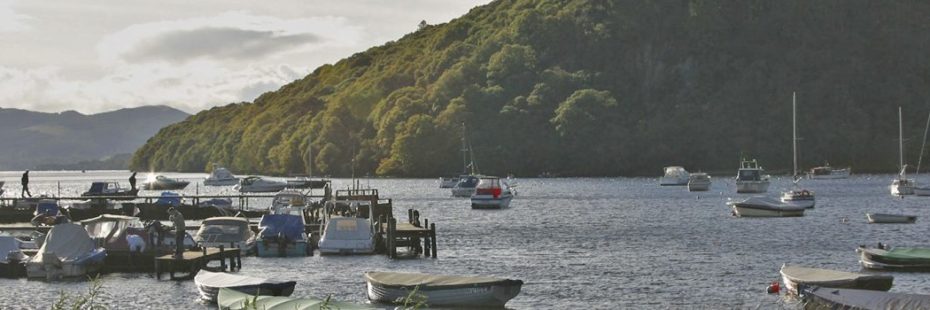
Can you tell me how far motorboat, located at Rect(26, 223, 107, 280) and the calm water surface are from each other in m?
1.10

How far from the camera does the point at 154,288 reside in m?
61.2

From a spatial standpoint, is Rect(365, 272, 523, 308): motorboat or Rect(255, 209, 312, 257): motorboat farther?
Rect(255, 209, 312, 257): motorboat

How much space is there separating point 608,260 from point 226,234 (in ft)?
72.3

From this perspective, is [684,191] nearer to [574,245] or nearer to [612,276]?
[574,245]

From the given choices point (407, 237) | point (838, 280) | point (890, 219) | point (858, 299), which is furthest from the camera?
point (890, 219)

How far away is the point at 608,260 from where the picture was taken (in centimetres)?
7656

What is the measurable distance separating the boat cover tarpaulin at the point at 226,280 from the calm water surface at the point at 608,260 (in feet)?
3.69

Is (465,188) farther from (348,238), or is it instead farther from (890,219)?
(348,238)

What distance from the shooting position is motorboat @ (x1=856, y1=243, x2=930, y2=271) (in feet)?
208

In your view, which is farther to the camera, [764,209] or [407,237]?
[764,209]

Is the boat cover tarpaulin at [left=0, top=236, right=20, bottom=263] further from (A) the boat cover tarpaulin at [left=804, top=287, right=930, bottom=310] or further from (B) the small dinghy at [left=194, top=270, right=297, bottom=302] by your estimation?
(A) the boat cover tarpaulin at [left=804, top=287, right=930, bottom=310]

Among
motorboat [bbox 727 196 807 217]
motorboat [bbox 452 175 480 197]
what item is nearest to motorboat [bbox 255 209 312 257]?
motorboat [bbox 727 196 807 217]

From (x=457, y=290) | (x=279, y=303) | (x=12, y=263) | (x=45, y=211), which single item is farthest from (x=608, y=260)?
(x=45, y=211)

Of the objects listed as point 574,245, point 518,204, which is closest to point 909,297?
point 574,245
